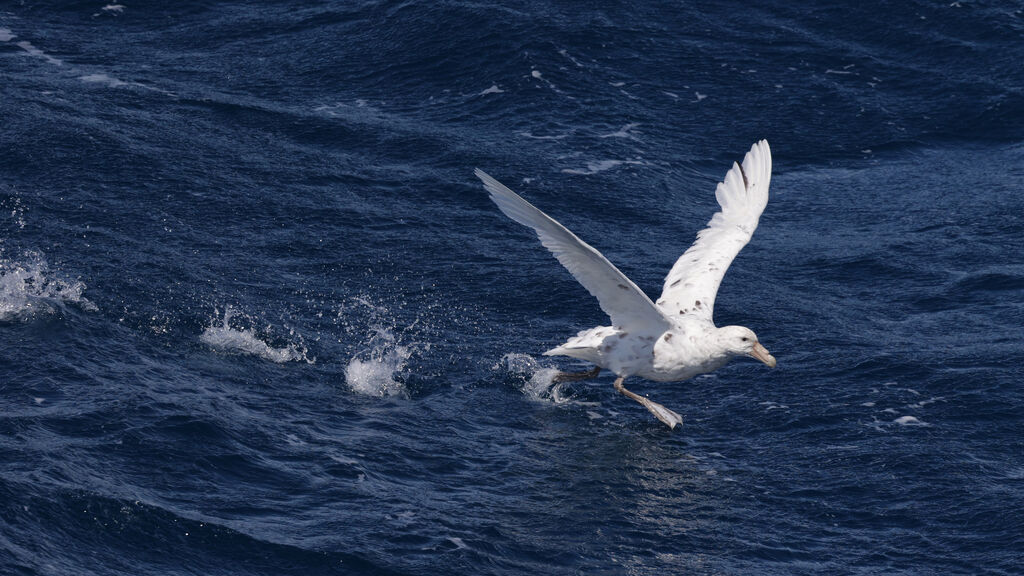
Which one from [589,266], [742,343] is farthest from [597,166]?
[589,266]

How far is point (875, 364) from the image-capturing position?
1670 cm

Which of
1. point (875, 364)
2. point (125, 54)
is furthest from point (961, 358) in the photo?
point (125, 54)

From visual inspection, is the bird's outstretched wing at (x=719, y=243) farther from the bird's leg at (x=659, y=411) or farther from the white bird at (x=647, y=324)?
the bird's leg at (x=659, y=411)

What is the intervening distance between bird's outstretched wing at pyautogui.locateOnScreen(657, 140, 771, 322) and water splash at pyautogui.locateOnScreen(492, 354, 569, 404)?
5.37 feet

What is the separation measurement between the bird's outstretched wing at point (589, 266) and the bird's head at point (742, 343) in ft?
2.26

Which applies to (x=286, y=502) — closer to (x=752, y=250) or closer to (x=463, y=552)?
(x=463, y=552)

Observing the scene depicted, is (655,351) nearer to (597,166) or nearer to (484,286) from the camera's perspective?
(484,286)

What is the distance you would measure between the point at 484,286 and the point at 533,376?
2.75 metres

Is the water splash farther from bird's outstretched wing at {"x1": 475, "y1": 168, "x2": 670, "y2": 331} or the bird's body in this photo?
bird's outstretched wing at {"x1": 475, "y1": 168, "x2": 670, "y2": 331}

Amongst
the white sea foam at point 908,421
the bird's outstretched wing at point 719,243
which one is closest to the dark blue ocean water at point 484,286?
the white sea foam at point 908,421

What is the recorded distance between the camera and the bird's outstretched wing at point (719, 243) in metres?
15.8

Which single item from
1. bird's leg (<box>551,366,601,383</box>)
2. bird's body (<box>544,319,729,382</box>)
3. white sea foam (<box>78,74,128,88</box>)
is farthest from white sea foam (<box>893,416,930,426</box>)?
white sea foam (<box>78,74,128,88</box>)

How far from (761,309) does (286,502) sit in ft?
27.8

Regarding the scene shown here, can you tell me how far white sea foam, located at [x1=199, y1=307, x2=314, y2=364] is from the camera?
1590cm
